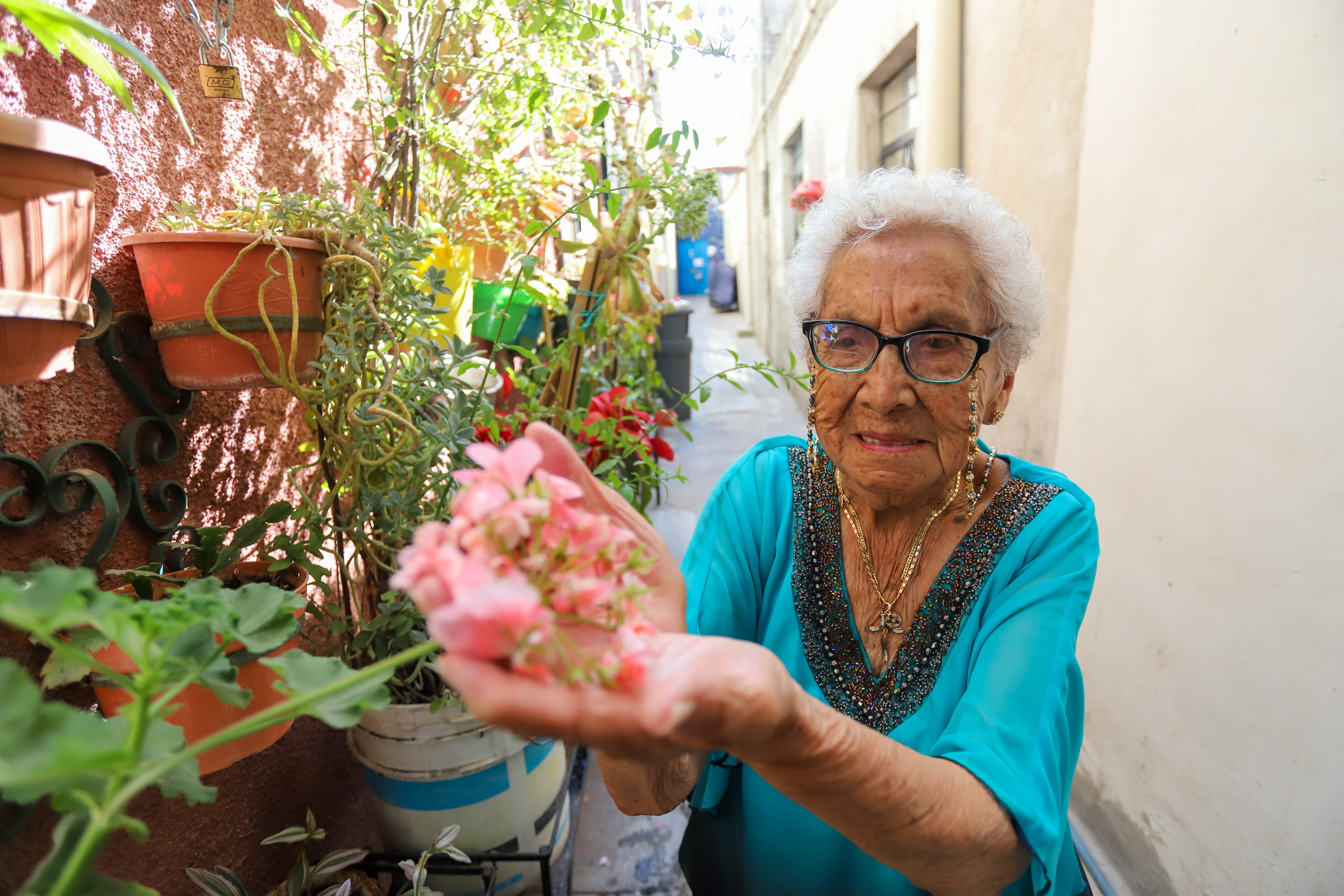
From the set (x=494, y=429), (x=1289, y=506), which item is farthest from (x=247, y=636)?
(x=1289, y=506)

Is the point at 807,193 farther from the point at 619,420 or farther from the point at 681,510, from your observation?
the point at 619,420

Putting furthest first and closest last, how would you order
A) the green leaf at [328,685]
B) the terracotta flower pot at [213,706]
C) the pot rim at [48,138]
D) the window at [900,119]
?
the window at [900,119] < the terracotta flower pot at [213,706] < the pot rim at [48,138] < the green leaf at [328,685]

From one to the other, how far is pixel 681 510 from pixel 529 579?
4.69 metres

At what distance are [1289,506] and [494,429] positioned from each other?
1.73 m

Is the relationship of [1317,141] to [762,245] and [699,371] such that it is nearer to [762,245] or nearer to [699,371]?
[699,371]

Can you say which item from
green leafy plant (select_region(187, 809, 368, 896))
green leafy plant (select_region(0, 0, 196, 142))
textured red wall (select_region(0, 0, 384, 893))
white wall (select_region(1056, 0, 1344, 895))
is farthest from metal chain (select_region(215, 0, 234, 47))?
white wall (select_region(1056, 0, 1344, 895))

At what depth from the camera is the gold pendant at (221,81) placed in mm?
1285

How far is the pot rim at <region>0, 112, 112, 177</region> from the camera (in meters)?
0.75

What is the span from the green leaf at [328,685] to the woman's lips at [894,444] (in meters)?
1.06

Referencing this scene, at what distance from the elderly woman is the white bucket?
516 millimetres

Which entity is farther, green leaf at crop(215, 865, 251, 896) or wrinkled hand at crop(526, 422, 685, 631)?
green leaf at crop(215, 865, 251, 896)

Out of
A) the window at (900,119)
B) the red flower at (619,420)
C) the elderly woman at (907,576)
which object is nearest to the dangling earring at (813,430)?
the elderly woman at (907,576)

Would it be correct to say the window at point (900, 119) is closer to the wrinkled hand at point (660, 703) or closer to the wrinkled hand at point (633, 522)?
the wrinkled hand at point (633, 522)

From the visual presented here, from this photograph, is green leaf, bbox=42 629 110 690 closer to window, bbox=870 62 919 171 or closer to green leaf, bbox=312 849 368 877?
green leaf, bbox=312 849 368 877
